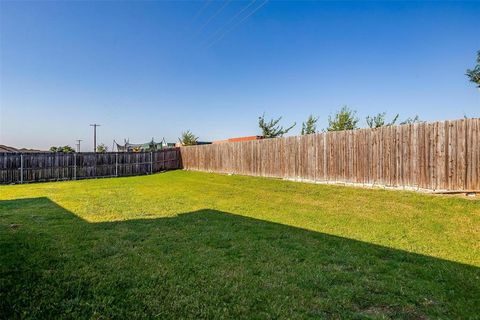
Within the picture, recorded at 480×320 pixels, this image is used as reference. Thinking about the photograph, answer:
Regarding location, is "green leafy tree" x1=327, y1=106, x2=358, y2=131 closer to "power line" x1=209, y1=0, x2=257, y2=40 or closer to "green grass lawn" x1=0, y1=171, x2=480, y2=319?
"power line" x1=209, y1=0, x2=257, y2=40

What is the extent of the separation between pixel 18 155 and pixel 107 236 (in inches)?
552

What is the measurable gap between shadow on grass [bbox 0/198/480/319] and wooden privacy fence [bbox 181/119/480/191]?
15.4 feet

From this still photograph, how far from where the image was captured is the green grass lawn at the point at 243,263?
2.23 metres

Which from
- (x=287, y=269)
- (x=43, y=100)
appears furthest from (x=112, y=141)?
(x=287, y=269)

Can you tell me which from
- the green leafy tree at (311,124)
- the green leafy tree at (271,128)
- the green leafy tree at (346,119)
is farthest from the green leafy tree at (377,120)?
the green leafy tree at (271,128)

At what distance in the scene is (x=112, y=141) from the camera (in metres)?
30.0

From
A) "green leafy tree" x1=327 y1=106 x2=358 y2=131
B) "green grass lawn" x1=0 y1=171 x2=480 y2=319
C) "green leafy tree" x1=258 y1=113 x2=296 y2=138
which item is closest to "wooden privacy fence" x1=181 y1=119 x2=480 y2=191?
"green grass lawn" x1=0 y1=171 x2=480 y2=319

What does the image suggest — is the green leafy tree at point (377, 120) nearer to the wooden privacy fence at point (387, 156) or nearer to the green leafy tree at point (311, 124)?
the green leafy tree at point (311, 124)

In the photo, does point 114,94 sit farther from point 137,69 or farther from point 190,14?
point 190,14

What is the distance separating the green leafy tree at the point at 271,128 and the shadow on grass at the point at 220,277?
21.1 metres

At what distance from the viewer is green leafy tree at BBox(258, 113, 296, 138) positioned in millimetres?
25219

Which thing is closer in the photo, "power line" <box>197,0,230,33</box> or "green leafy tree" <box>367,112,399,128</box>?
"power line" <box>197,0,230,33</box>

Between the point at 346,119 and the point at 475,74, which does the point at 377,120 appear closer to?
the point at 346,119

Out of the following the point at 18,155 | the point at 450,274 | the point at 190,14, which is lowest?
the point at 450,274
